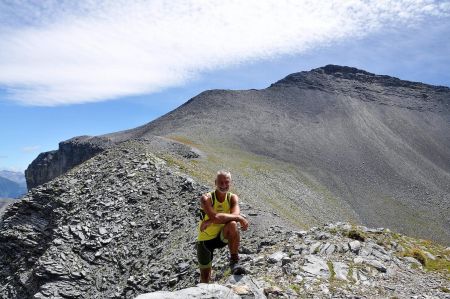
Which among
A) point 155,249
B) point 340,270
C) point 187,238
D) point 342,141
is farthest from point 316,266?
point 342,141

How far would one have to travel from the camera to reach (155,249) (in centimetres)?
2616

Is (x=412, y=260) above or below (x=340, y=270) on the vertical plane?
below

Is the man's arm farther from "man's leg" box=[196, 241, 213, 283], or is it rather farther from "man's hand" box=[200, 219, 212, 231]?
"man's leg" box=[196, 241, 213, 283]

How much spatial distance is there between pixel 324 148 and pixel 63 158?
8898 centimetres

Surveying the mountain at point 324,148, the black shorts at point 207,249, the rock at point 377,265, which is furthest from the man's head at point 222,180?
the mountain at point 324,148

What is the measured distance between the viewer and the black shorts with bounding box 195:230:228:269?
45.1 ft

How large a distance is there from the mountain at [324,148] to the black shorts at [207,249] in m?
23.2

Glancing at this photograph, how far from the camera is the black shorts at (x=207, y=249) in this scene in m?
13.7

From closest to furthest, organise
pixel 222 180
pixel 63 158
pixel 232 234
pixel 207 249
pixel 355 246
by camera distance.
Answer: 1. pixel 222 180
2. pixel 232 234
3. pixel 207 249
4. pixel 355 246
5. pixel 63 158

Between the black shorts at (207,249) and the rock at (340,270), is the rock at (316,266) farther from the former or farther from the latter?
the black shorts at (207,249)

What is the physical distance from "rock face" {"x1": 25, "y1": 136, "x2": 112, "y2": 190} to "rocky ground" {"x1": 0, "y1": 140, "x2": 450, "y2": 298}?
88356 mm

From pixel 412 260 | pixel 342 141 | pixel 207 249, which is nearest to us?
pixel 207 249

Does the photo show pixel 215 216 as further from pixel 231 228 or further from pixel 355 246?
pixel 355 246

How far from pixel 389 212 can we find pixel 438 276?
77.7 metres
